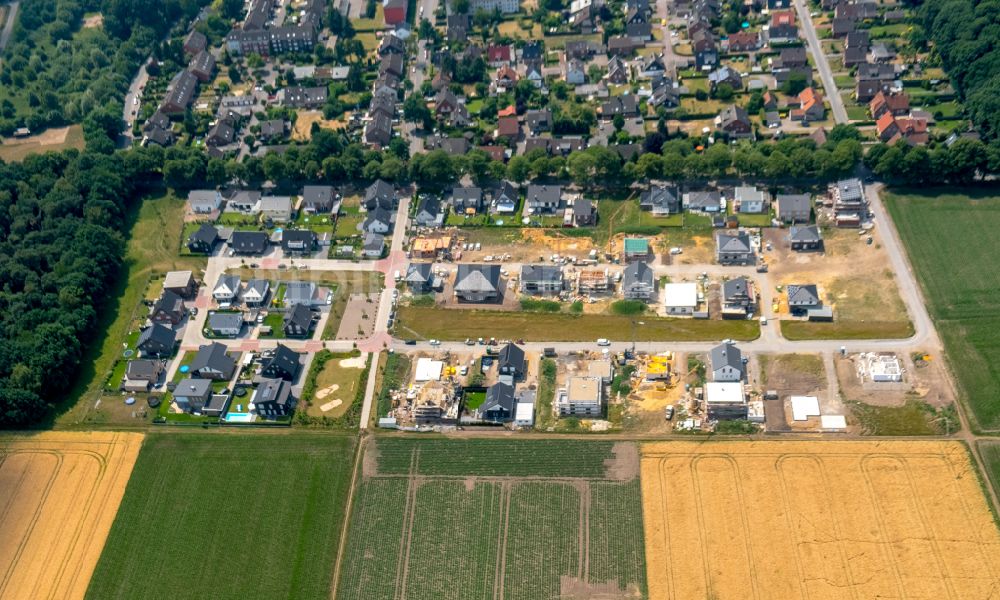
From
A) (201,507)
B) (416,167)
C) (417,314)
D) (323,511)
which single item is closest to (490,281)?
Answer: (417,314)

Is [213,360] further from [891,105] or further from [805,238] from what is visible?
[891,105]

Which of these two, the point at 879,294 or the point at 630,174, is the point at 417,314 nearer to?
the point at 630,174

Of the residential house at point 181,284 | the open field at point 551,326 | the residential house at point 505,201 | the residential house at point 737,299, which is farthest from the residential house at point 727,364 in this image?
the residential house at point 181,284

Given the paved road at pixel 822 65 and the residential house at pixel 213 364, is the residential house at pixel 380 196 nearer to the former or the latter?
the residential house at pixel 213 364

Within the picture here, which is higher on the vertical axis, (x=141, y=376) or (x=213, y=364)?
(x=213, y=364)

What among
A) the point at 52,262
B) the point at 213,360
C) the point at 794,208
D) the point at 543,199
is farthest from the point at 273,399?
the point at 794,208
